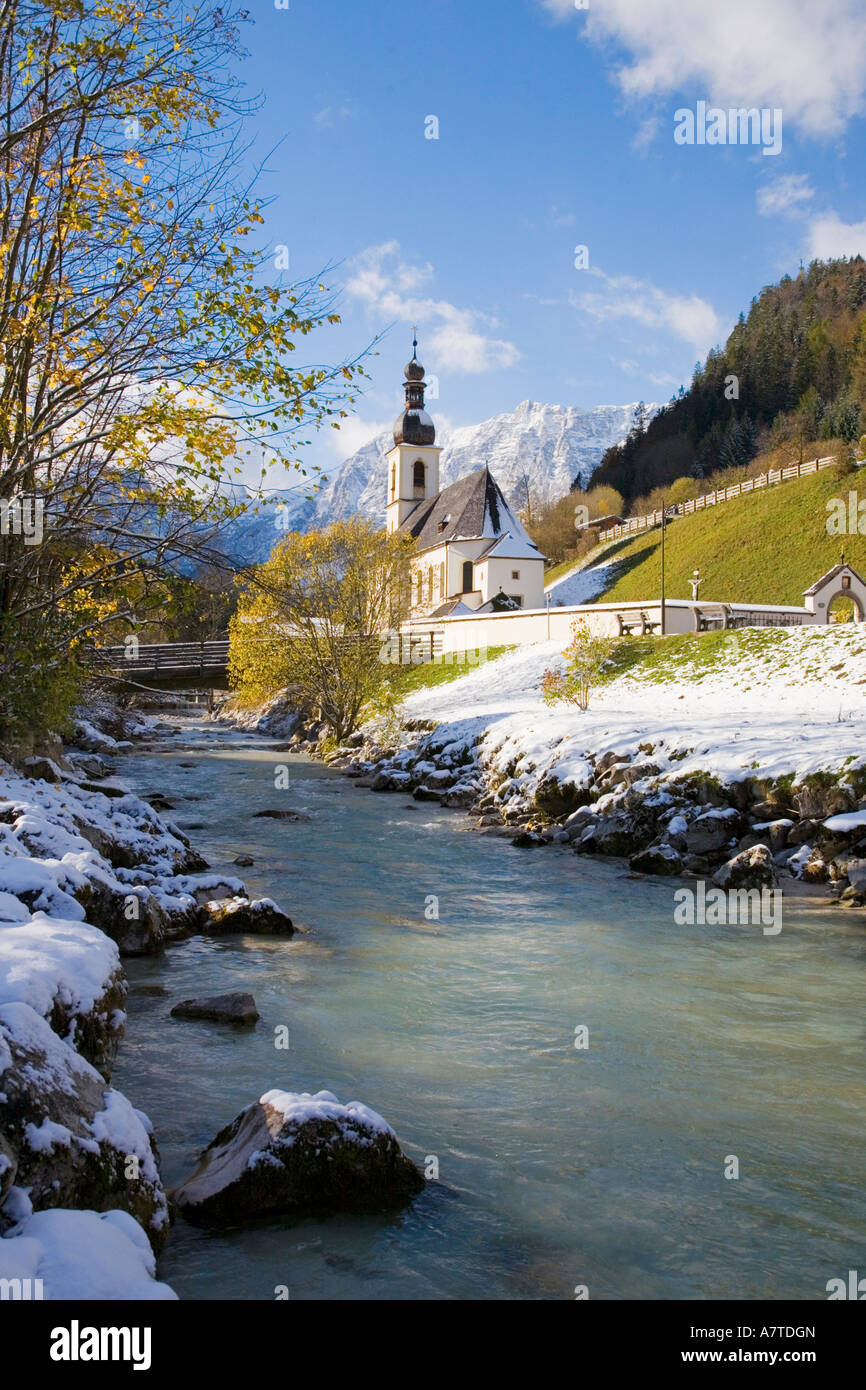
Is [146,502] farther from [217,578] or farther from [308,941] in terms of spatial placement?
[308,941]

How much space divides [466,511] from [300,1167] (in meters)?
65.3

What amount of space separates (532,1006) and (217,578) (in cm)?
508

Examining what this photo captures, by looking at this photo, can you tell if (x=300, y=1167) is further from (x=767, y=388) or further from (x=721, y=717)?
(x=767, y=388)

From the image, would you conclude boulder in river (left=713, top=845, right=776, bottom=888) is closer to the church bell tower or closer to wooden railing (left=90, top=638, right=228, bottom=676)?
wooden railing (left=90, top=638, right=228, bottom=676)

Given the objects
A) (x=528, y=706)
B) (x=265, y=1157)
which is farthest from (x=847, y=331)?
(x=265, y=1157)

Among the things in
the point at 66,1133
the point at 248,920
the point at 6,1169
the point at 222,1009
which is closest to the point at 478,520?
the point at 248,920

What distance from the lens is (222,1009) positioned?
7.91 metres

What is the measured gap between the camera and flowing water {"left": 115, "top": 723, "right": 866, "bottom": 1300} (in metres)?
4.70

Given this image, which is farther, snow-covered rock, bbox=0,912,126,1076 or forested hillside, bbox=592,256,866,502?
forested hillside, bbox=592,256,866,502

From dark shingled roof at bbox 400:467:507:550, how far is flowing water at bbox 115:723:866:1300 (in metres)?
55.5

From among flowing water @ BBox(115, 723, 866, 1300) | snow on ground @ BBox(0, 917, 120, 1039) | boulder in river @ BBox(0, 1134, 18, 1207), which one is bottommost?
flowing water @ BBox(115, 723, 866, 1300)

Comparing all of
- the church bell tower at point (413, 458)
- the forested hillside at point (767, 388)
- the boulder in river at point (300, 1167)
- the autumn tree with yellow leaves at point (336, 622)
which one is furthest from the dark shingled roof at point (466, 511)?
the boulder in river at point (300, 1167)

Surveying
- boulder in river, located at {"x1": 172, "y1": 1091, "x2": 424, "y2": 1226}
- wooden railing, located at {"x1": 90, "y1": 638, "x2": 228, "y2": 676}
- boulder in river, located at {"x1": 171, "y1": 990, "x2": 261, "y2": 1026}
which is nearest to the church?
wooden railing, located at {"x1": 90, "y1": 638, "x2": 228, "y2": 676}

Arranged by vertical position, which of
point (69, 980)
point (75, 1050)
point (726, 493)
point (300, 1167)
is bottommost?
point (300, 1167)
